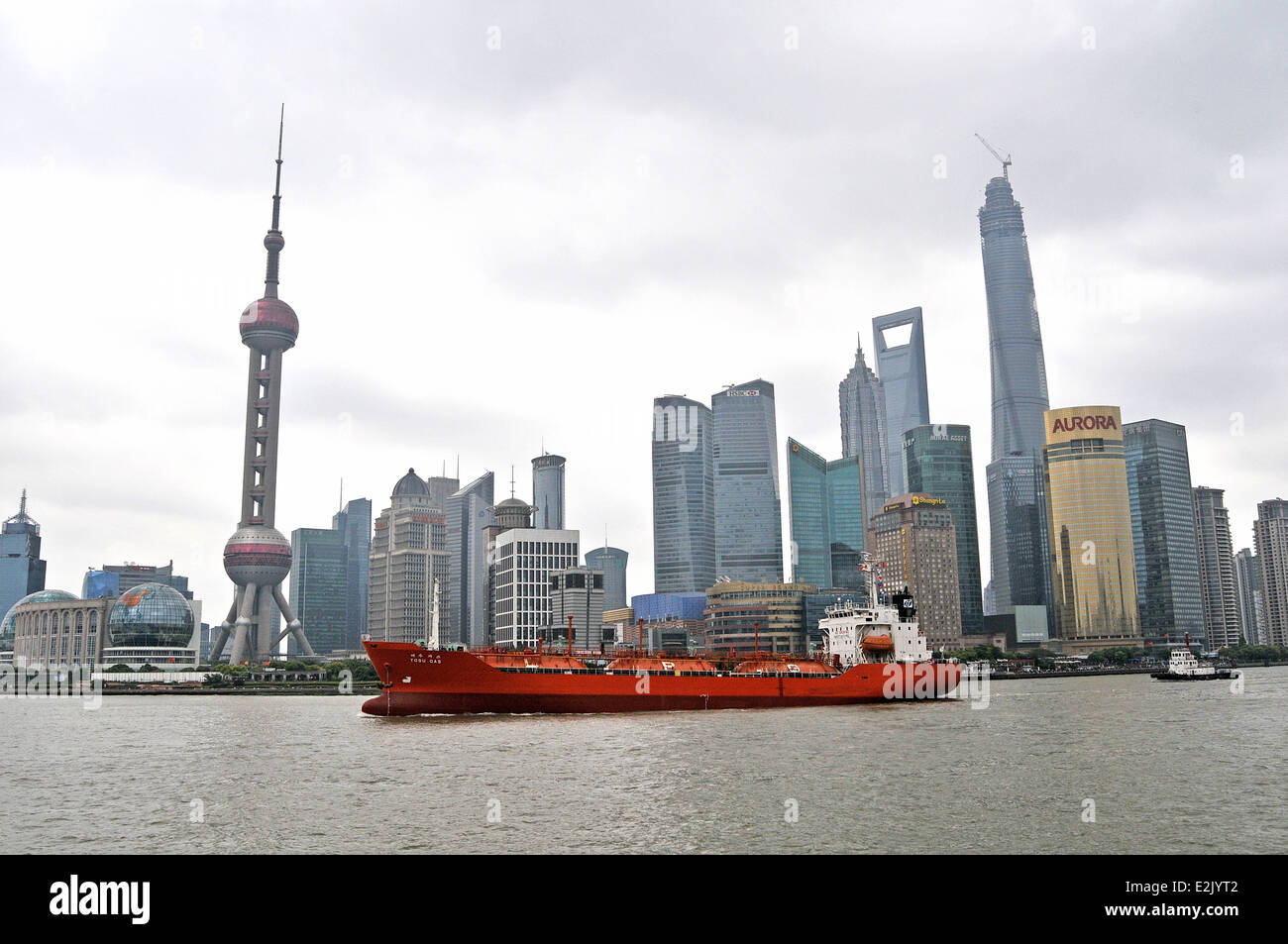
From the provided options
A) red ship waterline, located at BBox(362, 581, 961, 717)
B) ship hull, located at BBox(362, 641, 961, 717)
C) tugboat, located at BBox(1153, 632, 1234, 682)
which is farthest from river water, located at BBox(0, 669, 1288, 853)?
tugboat, located at BBox(1153, 632, 1234, 682)

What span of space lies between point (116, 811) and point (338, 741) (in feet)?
79.9

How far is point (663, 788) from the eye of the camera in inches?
1501

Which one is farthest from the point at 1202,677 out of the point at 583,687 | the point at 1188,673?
the point at 583,687

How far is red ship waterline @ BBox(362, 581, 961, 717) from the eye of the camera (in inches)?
2936

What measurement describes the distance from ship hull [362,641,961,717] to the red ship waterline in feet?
0.28

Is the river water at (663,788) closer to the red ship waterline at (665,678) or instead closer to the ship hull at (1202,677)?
the red ship waterline at (665,678)
